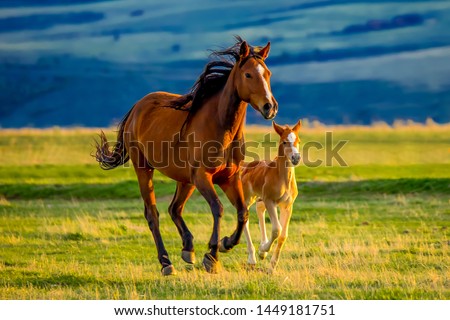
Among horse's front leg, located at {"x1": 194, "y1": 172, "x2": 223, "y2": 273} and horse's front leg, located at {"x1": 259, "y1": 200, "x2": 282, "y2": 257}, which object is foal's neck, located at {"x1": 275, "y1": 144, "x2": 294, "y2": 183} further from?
horse's front leg, located at {"x1": 194, "y1": 172, "x2": 223, "y2": 273}

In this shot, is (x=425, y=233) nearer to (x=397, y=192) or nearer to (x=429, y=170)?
(x=397, y=192)

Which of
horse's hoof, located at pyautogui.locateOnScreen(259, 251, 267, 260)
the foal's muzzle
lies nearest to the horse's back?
the foal's muzzle

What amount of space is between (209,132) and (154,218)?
6.35 ft

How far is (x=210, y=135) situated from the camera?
38.1 feet

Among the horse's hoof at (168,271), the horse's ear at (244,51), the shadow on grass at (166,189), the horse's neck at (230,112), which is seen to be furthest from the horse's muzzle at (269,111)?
the shadow on grass at (166,189)

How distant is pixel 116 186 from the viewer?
26.0 metres

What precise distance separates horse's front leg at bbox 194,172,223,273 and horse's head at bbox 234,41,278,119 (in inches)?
46.8

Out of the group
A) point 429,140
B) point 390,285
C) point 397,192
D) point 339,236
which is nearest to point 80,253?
point 339,236

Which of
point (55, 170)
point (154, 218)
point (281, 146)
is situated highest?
point (281, 146)

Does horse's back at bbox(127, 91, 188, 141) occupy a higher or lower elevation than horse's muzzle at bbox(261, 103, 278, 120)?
lower

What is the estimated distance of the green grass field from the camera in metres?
10.6

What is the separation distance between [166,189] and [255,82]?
1457 centimetres

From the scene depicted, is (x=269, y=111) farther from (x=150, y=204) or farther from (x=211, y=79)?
(x=150, y=204)

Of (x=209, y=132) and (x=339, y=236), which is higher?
(x=209, y=132)
